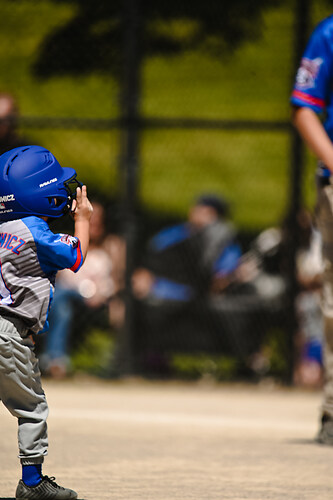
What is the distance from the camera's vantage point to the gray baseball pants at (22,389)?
12.1ft

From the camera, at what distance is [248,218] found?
10133mm

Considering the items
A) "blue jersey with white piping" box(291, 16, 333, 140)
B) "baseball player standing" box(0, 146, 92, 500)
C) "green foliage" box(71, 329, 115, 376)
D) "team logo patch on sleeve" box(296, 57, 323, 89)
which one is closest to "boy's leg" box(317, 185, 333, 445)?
"blue jersey with white piping" box(291, 16, 333, 140)

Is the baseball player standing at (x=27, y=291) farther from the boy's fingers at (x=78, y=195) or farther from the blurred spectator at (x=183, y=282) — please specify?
the blurred spectator at (x=183, y=282)

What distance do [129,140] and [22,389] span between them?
468cm

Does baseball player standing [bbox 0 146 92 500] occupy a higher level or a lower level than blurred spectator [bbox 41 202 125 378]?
higher

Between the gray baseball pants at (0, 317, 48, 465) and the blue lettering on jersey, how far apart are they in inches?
9.5

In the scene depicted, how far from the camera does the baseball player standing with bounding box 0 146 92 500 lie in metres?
3.70

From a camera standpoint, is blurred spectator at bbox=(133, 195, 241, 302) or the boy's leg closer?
the boy's leg

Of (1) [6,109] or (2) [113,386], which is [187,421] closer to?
(2) [113,386]

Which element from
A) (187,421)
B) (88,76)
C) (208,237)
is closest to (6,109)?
(88,76)

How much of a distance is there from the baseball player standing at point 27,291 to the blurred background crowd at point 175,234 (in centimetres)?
427

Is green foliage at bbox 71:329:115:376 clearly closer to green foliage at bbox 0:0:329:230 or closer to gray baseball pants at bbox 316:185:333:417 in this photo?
green foliage at bbox 0:0:329:230

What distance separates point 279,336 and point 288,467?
3635 millimetres

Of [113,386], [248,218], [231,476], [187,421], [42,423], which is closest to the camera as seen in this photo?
[42,423]
